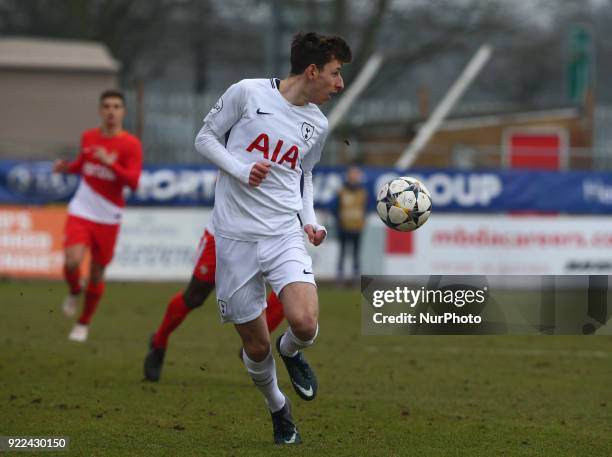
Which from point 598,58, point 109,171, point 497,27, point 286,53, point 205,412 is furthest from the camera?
point 598,58

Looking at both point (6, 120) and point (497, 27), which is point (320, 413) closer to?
point (6, 120)

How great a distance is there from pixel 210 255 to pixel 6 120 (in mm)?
21589

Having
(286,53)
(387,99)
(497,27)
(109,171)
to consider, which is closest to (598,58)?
(387,99)

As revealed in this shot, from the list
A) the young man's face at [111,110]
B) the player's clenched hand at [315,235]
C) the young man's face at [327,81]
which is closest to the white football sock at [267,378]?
the player's clenched hand at [315,235]

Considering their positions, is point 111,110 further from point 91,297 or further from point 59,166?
point 91,297

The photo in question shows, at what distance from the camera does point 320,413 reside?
8570mm

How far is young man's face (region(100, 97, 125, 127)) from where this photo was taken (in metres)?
12.2

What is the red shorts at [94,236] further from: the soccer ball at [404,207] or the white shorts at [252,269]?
the white shorts at [252,269]

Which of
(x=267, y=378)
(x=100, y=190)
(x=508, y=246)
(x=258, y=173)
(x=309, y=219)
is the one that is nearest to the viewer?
(x=258, y=173)

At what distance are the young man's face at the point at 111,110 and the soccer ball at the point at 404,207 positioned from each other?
4.99 metres

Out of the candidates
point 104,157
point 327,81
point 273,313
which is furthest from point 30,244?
point 327,81

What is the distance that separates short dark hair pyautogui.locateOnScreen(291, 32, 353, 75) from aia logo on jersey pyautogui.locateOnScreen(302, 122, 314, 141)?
305 millimetres

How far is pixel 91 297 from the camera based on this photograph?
12.7m

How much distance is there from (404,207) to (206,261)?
2190 mm
